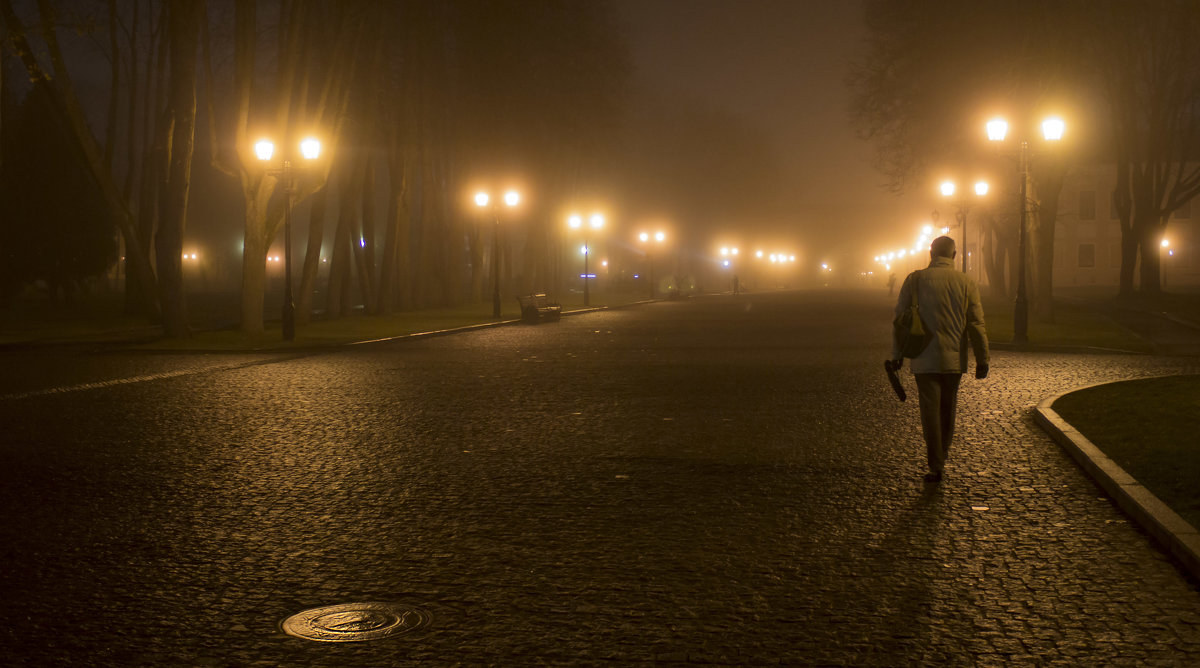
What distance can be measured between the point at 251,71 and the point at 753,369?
1532 cm

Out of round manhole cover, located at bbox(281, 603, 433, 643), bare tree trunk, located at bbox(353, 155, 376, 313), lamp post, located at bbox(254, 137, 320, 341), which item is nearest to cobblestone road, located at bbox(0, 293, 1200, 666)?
round manhole cover, located at bbox(281, 603, 433, 643)

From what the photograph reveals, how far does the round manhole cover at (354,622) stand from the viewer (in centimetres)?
475

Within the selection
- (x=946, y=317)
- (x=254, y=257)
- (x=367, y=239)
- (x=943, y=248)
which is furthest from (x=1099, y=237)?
(x=946, y=317)

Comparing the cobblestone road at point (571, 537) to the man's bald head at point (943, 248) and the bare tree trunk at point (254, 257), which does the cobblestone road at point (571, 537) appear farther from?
the bare tree trunk at point (254, 257)

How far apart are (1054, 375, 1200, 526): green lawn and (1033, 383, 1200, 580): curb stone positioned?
110 mm

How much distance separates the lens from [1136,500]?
699 cm

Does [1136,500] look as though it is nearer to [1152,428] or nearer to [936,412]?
[936,412]

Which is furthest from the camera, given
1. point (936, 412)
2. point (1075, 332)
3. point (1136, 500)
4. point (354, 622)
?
point (1075, 332)

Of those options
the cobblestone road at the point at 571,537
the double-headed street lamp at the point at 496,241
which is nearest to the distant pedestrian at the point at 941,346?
the cobblestone road at the point at 571,537

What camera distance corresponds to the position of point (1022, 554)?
6102mm

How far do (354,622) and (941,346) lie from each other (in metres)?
4.95

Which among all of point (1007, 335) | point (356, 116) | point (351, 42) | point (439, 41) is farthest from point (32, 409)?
point (439, 41)

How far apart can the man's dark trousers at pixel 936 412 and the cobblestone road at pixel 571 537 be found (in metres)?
0.23

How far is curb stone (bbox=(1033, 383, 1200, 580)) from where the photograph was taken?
5922mm
